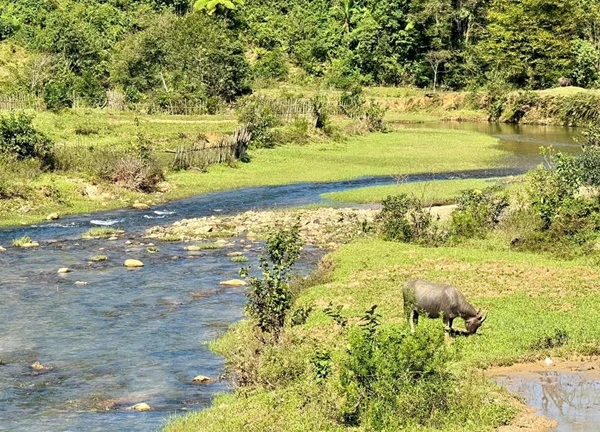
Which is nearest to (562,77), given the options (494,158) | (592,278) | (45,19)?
(494,158)

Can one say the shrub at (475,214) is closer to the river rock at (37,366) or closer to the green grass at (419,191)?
the green grass at (419,191)

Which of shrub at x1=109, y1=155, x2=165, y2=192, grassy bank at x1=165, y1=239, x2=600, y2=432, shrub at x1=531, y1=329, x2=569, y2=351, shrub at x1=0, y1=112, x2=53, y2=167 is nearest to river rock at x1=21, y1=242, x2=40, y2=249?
shrub at x1=0, y1=112, x2=53, y2=167

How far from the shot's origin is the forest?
69188 mm

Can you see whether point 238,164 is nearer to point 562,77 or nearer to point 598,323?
point 598,323

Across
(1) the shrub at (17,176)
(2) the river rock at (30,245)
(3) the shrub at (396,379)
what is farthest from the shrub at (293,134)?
(3) the shrub at (396,379)

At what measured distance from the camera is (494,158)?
52.1m

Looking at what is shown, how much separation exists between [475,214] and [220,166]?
62.8 ft

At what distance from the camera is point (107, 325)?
68.3 ft

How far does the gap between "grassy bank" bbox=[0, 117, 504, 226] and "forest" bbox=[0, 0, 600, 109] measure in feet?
40.5

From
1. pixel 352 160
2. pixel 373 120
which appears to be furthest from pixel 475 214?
pixel 373 120

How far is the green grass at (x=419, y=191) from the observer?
123ft

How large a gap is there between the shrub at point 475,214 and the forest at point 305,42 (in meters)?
40.0

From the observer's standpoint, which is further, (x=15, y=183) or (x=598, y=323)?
(x=15, y=183)

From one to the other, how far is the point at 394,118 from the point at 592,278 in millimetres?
54616
